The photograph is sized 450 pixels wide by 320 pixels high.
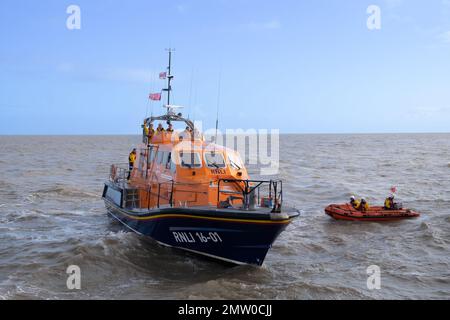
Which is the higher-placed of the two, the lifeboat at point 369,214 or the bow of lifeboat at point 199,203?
the bow of lifeboat at point 199,203

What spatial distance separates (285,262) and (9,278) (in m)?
6.14

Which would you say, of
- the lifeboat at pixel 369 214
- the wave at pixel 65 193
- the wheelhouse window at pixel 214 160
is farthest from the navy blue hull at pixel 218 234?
the wave at pixel 65 193

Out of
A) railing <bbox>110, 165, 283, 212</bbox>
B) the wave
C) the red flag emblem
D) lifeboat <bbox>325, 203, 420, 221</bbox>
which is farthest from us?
the wave

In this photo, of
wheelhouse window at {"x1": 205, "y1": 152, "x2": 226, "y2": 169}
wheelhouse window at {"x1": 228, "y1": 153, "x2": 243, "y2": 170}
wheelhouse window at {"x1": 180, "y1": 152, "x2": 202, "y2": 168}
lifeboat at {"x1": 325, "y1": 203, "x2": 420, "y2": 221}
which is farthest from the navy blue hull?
lifeboat at {"x1": 325, "y1": 203, "x2": 420, "y2": 221}

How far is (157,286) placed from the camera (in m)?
8.62

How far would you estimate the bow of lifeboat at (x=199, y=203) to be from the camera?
8.59 metres

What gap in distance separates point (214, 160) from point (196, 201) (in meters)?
1.22

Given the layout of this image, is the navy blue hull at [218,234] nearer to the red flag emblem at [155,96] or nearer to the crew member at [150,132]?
the crew member at [150,132]

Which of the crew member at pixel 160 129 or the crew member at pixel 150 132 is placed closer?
the crew member at pixel 160 129

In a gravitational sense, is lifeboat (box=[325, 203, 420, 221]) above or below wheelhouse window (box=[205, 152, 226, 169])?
below

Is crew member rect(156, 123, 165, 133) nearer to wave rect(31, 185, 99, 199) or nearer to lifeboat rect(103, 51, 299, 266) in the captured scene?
lifeboat rect(103, 51, 299, 266)

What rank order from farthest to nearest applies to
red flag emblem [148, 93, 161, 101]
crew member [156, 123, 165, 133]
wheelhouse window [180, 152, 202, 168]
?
red flag emblem [148, 93, 161, 101], crew member [156, 123, 165, 133], wheelhouse window [180, 152, 202, 168]

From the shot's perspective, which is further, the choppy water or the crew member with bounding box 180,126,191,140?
the crew member with bounding box 180,126,191,140

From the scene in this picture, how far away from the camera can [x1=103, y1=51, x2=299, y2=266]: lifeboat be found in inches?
339
